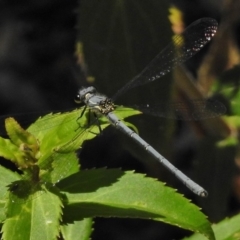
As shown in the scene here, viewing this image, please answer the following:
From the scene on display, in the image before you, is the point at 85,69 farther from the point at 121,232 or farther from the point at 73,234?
the point at 121,232

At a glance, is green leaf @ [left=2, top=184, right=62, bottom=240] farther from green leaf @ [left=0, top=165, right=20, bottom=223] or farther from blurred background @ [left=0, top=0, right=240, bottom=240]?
blurred background @ [left=0, top=0, right=240, bottom=240]

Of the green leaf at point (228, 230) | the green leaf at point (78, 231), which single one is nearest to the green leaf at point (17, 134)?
the green leaf at point (78, 231)

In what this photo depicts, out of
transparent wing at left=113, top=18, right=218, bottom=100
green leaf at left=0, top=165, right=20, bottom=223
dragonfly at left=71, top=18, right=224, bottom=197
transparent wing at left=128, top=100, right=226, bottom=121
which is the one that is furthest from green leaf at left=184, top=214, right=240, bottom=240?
green leaf at left=0, top=165, right=20, bottom=223

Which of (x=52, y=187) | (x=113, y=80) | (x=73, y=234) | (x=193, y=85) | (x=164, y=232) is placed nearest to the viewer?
(x=52, y=187)

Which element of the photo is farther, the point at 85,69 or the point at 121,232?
the point at 121,232

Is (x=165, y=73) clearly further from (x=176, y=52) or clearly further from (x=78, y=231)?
(x=78, y=231)

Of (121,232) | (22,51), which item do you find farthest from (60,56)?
(121,232)

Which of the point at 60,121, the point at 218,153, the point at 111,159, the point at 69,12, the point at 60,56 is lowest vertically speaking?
the point at 60,121
